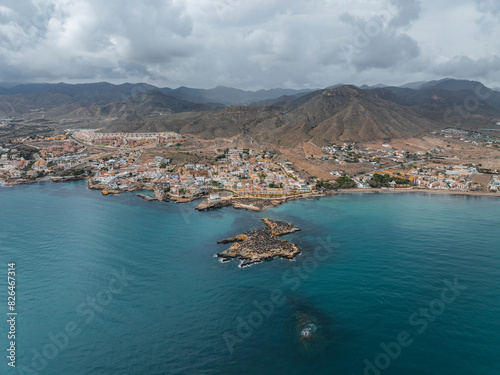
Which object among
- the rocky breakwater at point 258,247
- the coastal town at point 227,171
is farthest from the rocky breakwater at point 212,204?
the rocky breakwater at point 258,247

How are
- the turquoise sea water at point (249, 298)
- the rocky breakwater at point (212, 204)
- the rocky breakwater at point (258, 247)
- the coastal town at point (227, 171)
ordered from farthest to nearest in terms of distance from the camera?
the coastal town at point (227, 171)
the rocky breakwater at point (212, 204)
the rocky breakwater at point (258, 247)
the turquoise sea water at point (249, 298)

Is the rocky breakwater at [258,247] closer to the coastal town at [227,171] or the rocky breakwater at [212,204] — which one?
the coastal town at [227,171]

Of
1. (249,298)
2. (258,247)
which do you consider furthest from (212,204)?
(249,298)

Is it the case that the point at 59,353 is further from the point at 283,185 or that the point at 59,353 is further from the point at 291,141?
the point at 291,141

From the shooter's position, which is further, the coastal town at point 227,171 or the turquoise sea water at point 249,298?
the coastal town at point 227,171

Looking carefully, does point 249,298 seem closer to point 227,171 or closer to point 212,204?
point 212,204

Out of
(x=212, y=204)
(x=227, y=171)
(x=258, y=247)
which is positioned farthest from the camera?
(x=227, y=171)

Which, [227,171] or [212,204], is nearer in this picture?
[212,204]
